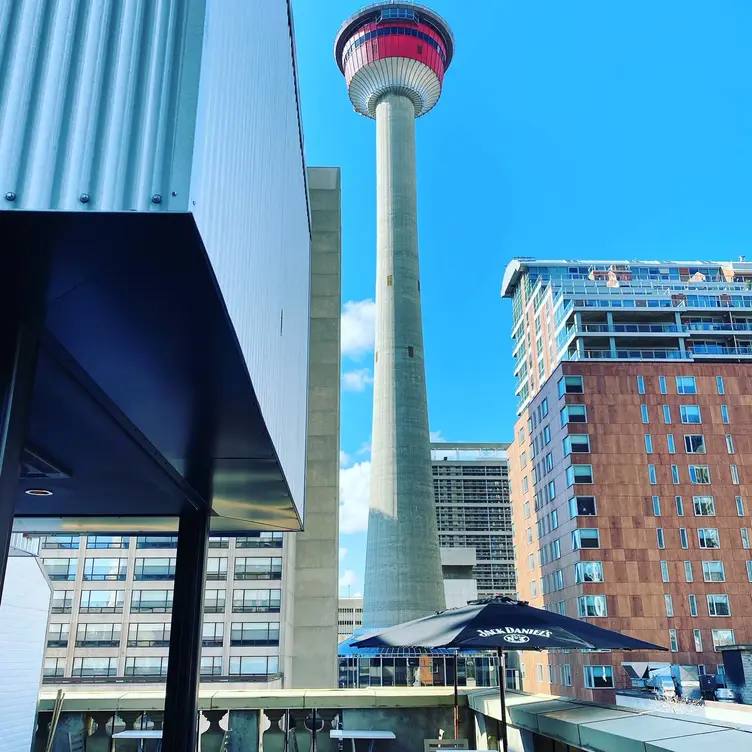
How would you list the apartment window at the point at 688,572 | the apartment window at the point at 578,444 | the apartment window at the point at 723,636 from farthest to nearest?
the apartment window at the point at 578,444 → the apartment window at the point at 688,572 → the apartment window at the point at 723,636

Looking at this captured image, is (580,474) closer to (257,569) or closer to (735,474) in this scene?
(735,474)

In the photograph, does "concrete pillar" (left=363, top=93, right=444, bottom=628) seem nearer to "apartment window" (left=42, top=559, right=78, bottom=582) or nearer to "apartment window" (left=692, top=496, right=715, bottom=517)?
"apartment window" (left=692, top=496, right=715, bottom=517)

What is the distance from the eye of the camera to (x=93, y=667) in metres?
66.4

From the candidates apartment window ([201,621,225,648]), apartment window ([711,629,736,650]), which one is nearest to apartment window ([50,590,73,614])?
apartment window ([201,621,225,648])

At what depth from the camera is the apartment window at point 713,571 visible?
181 ft

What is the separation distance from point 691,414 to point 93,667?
181ft

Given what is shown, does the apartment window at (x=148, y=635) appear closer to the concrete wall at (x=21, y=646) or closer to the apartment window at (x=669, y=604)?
the apartment window at (x=669, y=604)

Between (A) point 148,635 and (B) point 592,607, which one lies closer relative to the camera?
(B) point 592,607

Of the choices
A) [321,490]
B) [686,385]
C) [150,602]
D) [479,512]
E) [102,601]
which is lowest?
[150,602]

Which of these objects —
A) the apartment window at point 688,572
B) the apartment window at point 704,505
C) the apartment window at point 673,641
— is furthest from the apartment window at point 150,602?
the apartment window at point 704,505

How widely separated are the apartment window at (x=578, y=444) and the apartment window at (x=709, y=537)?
32.7 feet

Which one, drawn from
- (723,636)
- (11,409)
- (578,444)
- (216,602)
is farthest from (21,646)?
(216,602)

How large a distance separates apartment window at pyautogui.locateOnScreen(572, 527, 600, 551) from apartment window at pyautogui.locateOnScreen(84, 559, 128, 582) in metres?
40.4

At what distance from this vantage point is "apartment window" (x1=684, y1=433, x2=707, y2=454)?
59509 mm
